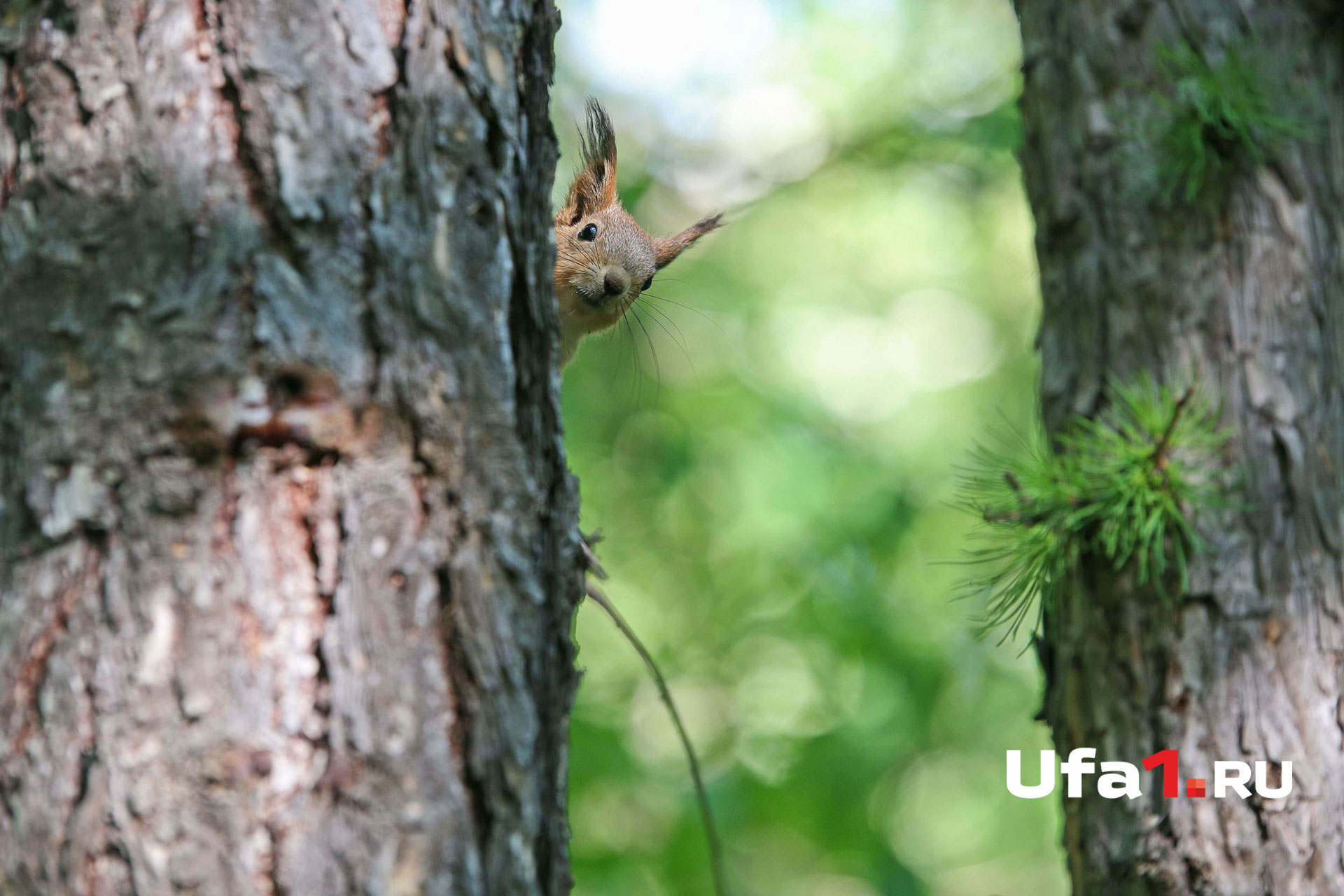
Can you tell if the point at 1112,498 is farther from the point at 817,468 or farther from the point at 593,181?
the point at 817,468

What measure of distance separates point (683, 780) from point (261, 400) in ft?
17.5

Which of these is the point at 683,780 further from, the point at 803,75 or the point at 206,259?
the point at 206,259

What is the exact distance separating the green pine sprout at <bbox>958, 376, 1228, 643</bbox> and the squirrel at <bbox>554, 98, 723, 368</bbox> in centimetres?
113

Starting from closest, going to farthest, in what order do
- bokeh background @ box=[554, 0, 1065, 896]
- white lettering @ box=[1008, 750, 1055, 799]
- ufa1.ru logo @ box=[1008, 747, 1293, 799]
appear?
ufa1.ru logo @ box=[1008, 747, 1293, 799] < white lettering @ box=[1008, 750, 1055, 799] < bokeh background @ box=[554, 0, 1065, 896]

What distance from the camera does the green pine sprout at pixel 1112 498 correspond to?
6.90 feet

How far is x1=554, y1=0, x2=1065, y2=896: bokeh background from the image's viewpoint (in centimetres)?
592

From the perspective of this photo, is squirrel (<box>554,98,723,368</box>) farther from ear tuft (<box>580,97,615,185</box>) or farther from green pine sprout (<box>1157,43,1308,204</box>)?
green pine sprout (<box>1157,43,1308,204</box>)

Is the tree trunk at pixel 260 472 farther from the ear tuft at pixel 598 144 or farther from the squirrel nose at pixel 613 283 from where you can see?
the ear tuft at pixel 598 144

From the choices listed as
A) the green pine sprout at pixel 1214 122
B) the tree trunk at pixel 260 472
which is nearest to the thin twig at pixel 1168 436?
the green pine sprout at pixel 1214 122

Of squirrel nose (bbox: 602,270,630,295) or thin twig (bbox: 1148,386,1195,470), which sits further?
squirrel nose (bbox: 602,270,630,295)

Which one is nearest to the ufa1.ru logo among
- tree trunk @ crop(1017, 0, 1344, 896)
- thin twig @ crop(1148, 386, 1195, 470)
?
tree trunk @ crop(1017, 0, 1344, 896)

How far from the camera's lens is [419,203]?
1.20m

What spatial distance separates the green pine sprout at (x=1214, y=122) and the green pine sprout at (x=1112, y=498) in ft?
1.49

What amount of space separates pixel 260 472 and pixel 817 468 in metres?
5.21
